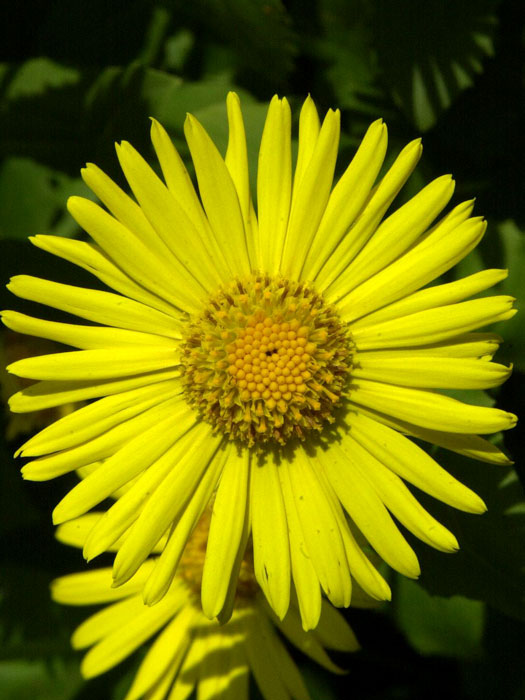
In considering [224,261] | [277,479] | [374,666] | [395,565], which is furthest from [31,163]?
[374,666]

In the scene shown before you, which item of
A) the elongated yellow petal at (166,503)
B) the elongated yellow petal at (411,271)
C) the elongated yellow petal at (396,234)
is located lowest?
the elongated yellow petal at (166,503)

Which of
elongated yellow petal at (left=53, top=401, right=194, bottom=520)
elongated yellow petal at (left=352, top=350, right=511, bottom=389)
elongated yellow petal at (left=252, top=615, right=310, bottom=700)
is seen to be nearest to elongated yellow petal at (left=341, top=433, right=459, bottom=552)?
elongated yellow petal at (left=352, top=350, right=511, bottom=389)

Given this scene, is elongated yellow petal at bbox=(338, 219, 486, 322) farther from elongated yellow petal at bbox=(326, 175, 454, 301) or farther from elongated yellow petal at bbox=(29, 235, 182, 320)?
elongated yellow petal at bbox=(29, 235, 182, 320)

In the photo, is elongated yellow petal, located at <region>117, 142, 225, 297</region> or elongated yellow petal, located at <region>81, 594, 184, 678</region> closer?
elongated yellow petal, located at <region>117, 142, 225, 297</region>

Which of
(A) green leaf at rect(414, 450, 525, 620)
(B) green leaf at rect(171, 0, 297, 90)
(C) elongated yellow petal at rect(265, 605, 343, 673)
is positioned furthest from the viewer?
(C) elongated yellow petal at rect(265, 605, 343, 673)

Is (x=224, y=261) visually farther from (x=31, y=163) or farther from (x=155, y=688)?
(x=155, y=688)

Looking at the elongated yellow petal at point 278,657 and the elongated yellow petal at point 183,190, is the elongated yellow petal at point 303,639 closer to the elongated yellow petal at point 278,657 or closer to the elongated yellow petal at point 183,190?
the elongated yellow petal at point 278,657

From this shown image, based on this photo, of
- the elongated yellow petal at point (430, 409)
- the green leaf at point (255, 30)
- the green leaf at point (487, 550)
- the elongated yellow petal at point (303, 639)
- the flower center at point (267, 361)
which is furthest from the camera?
the elongated yellow petal at point (303, 639)

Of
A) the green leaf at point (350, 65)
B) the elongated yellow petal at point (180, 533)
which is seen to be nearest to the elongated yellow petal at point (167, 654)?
the elongated yellow petal at point (180, 533)
